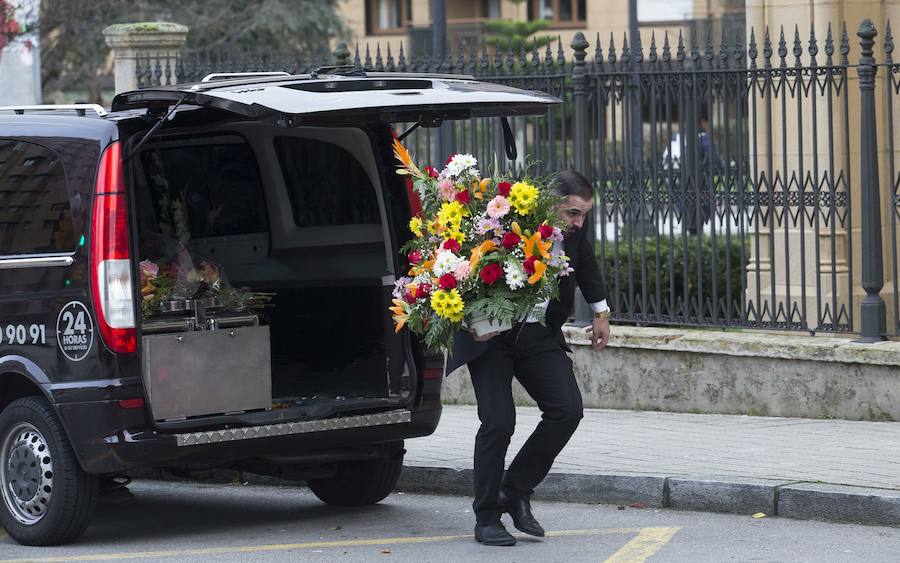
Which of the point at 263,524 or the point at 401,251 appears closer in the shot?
the point at 401,251

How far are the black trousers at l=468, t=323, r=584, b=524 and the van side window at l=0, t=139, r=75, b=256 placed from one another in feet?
6.30

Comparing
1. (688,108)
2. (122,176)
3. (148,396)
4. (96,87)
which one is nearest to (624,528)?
(148,396)

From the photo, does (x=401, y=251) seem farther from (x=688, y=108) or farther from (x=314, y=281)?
(x=688, y=108)

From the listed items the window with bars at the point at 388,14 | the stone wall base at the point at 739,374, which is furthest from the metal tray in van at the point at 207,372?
the window with bars at the point at 388,14

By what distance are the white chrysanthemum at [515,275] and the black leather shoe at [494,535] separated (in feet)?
3.58

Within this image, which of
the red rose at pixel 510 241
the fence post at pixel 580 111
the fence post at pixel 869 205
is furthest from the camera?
the fence post at pixel 580 111

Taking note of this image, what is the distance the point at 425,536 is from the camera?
7508mm

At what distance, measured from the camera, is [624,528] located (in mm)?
7543

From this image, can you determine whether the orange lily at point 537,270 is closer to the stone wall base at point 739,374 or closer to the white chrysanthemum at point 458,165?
the white chrysanthemum at point 458,165

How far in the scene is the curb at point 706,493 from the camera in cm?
741

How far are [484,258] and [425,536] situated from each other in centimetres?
144

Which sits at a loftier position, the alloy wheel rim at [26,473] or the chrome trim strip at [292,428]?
the chrome trim strip at [292,428]

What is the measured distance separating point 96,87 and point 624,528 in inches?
880

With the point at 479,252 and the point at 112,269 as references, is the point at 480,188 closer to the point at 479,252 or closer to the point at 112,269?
the point at 479,252
